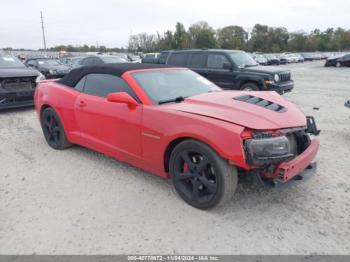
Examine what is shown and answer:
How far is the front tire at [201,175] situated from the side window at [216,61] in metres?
7.19

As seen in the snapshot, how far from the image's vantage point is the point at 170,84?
409 cm

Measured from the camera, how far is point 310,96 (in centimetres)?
1112

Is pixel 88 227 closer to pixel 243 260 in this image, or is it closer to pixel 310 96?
pixel 243 260

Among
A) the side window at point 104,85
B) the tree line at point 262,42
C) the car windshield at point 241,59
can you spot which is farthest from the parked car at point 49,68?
the tree line at point 262,42

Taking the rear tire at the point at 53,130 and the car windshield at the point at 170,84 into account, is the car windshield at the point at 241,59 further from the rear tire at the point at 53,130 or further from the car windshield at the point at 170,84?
the rear tire at the point at 53,130

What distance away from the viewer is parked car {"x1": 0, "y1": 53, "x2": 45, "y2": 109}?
7703 mm

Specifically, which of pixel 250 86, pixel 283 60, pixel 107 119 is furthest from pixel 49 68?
pixel 283 60

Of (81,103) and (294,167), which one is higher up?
(81,103)

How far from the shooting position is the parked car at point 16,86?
770 cm

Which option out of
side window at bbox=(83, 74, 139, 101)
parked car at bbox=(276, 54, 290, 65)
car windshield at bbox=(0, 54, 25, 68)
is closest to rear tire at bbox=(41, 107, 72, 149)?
side window at bbox=(83, 74, 139, 101)

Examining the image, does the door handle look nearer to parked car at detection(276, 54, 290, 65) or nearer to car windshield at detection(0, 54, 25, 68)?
car windshield at detection(0, 54, 25, 68)

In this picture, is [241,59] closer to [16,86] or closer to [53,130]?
[16,86]

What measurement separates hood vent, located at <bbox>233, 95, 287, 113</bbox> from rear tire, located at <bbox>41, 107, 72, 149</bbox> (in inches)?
115

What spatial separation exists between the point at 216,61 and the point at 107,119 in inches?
271
